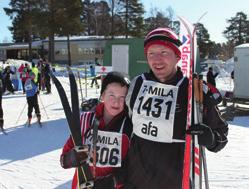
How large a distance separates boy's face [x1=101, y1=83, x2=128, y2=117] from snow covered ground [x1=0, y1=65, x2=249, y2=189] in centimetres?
335

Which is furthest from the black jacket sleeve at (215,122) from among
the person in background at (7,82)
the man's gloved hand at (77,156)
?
the person in background at (7,82)

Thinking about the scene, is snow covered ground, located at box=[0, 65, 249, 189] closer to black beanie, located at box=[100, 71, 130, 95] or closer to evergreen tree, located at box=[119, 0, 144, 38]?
black beanie, located at box=[100, 71, 130, 95]

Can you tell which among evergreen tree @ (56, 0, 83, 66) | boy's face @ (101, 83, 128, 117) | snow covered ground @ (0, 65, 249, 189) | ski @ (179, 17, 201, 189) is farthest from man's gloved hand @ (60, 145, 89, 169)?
evergreen tree @ (56, 0, 83, 66)

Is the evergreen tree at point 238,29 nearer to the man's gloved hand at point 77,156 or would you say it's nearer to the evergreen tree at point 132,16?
the evergreen tree at point 132,16

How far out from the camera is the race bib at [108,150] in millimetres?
2600

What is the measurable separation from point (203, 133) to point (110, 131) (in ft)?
2.29

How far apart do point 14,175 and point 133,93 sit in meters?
4.52

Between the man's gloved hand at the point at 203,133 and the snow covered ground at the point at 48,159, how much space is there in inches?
142

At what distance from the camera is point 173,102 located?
236cm

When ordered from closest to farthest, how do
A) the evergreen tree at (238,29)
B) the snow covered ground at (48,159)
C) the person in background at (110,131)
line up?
the person in background at (110,131) → the snow covered ground at (48,159) → the evergreen tree at (238,29)

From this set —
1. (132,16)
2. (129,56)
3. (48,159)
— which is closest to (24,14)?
(132,16)

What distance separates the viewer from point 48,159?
745 centimetres

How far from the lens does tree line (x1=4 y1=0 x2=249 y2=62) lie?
41.9m

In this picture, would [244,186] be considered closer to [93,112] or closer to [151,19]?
[93,112]
